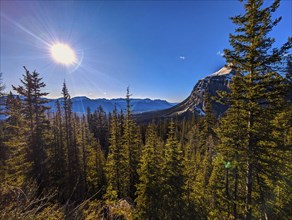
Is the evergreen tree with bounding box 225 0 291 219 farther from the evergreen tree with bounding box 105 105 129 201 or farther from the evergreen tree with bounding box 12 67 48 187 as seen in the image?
the evergreen tree with bounding box 12 67 48 187

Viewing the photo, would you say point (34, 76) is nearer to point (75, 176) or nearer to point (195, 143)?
point (75, 176)

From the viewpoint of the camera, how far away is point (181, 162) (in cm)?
1476

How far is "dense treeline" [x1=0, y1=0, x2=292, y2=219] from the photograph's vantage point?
864cm

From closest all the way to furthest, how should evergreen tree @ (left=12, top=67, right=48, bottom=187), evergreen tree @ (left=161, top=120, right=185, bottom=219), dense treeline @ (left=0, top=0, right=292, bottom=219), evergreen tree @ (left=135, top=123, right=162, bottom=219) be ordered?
dense treeline @ (left=0, top=0, right=292, bottom=219) → evergreen tree @ (left=135, top=123, right=162, bottom=219) → evergreen tree @ (left=161, top=120, right=185, bottom=219) → evergreen tree @ (left=12, top=67, right=48, bottom=187)

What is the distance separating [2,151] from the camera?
16.5 metres

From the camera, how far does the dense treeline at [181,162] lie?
28.3 feet

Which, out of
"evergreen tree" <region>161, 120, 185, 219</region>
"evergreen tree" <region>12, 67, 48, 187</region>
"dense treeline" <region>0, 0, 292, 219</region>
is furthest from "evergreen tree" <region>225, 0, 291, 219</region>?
"evergreen tree" <region>12, 67, 48, 187</region>

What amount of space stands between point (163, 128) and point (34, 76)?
151ft

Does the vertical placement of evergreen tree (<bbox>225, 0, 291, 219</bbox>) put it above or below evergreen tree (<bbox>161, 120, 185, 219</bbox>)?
above

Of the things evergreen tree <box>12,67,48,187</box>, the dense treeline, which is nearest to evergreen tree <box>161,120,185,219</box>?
the dense treeline

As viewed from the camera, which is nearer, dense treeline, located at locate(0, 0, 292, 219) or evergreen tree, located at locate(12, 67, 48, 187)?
dense treeline, located at locate(0, 0, 292, 219)

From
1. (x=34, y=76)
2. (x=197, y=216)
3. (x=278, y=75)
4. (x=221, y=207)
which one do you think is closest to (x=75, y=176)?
(x=34, y=76)

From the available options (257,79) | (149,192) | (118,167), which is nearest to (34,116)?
(118,167)

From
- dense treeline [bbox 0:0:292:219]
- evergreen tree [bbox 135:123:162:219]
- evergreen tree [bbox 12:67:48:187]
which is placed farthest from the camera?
evergreen tree [bbox 12:67:48:187]
